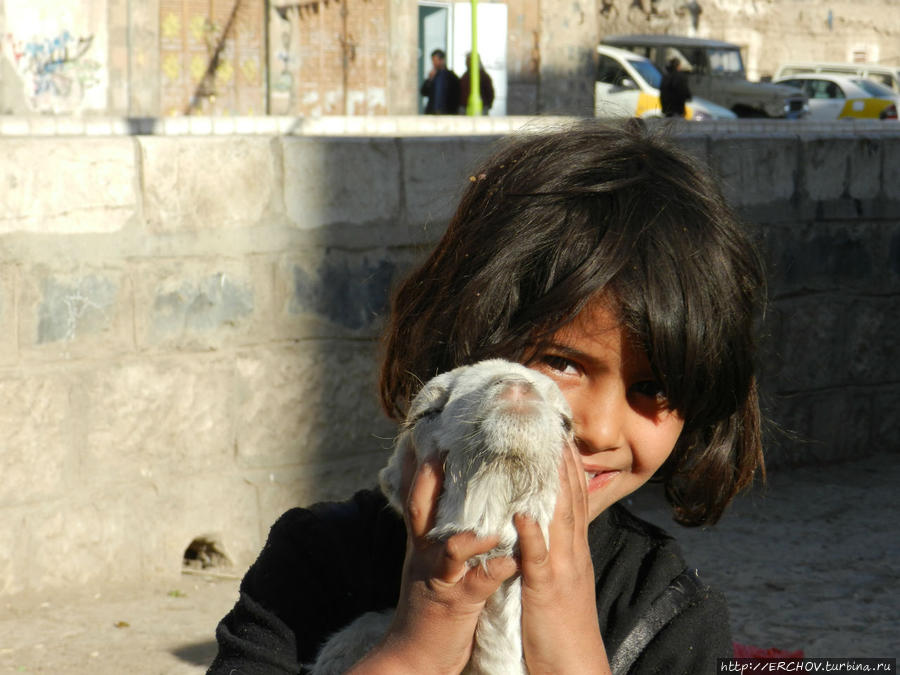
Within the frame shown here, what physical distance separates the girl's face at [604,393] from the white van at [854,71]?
27.0 m

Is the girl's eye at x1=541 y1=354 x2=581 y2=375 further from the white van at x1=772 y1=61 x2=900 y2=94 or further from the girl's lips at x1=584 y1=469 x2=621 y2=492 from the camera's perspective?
the white van at x1=772 y1=61 x2=900 y2=94

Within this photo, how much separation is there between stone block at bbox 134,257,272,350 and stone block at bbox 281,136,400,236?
0.25m

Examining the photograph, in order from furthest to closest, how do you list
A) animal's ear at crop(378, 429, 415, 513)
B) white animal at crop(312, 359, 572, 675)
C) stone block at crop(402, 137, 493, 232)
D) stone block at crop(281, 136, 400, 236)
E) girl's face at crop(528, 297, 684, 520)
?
stone block at crop(402, 137, 493, 232) → stone block at crop(281, 136, 400, 236) → girl's face at crop(528, 297, 684, 520) → animal's ear at crop(378, 429, 415, 513) → white animal at crop(312, 359, 572, 675)

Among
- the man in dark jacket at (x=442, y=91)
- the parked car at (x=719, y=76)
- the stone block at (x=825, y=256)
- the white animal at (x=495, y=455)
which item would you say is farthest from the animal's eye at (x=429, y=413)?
the parked car at (x=719, y=76)

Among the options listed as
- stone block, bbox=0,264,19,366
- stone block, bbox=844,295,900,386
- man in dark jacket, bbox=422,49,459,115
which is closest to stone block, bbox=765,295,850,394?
stone block, bbox=844,295,900,386

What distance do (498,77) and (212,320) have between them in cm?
1605

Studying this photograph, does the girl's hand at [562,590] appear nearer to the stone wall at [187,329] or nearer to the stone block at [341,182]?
the stone wall at [187,329]

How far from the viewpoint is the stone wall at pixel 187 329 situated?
10.7ft

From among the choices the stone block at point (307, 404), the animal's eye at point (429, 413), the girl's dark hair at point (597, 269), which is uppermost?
the girl's dark hair at point (597, 269)

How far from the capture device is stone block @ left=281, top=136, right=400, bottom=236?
3.65 meters

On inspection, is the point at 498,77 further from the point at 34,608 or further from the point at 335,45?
the point at 34,608

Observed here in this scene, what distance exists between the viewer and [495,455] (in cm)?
105

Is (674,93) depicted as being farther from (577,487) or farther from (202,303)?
(577,487)

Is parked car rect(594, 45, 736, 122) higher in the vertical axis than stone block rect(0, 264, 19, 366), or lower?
higher
